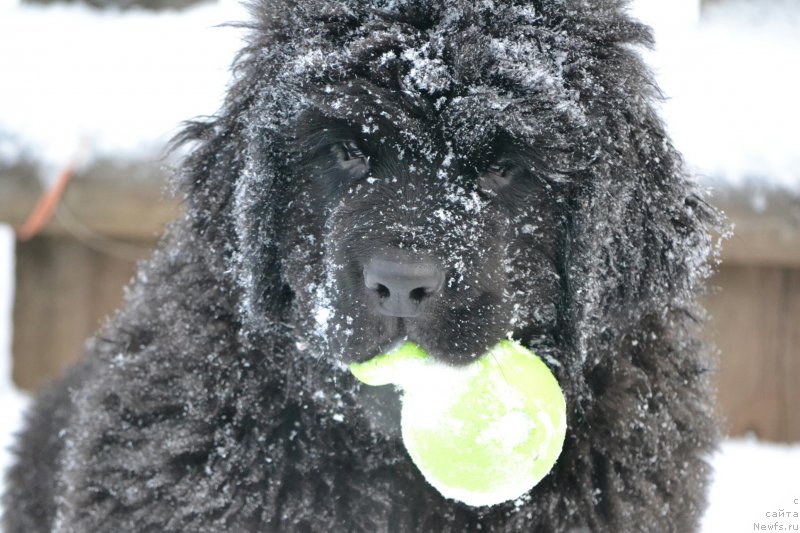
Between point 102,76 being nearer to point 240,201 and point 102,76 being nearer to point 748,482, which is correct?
point 240,201

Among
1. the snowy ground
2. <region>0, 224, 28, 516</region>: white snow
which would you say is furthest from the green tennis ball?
<region>0, 224, 28, 516</region>: white snow

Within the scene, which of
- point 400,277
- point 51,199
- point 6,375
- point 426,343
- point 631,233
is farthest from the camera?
point 6,375

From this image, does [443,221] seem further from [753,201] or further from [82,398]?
[753,201]

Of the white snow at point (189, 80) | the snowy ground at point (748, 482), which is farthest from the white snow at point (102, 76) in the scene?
the snowy ground at point (748, 482)

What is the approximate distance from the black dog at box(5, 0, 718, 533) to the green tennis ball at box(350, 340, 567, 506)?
7 centimetres

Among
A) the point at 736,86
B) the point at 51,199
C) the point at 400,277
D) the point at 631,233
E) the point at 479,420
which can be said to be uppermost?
the point at 736,86

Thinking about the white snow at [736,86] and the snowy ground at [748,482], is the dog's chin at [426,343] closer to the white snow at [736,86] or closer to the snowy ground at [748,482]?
the snowy ground at [748,482]

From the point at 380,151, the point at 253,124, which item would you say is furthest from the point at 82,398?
the point at 380,151

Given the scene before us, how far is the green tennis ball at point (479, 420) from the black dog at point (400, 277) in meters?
0.07

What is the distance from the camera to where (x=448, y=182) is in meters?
2.21

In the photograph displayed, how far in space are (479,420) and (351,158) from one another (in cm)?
72

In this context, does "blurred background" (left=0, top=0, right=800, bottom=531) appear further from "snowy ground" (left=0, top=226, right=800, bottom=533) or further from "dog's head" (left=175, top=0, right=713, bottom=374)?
"dog's head" (left=175, top=0, right=713, bottom=374)

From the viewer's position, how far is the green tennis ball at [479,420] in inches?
82.2

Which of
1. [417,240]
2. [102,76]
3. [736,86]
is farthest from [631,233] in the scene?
[102,76]
